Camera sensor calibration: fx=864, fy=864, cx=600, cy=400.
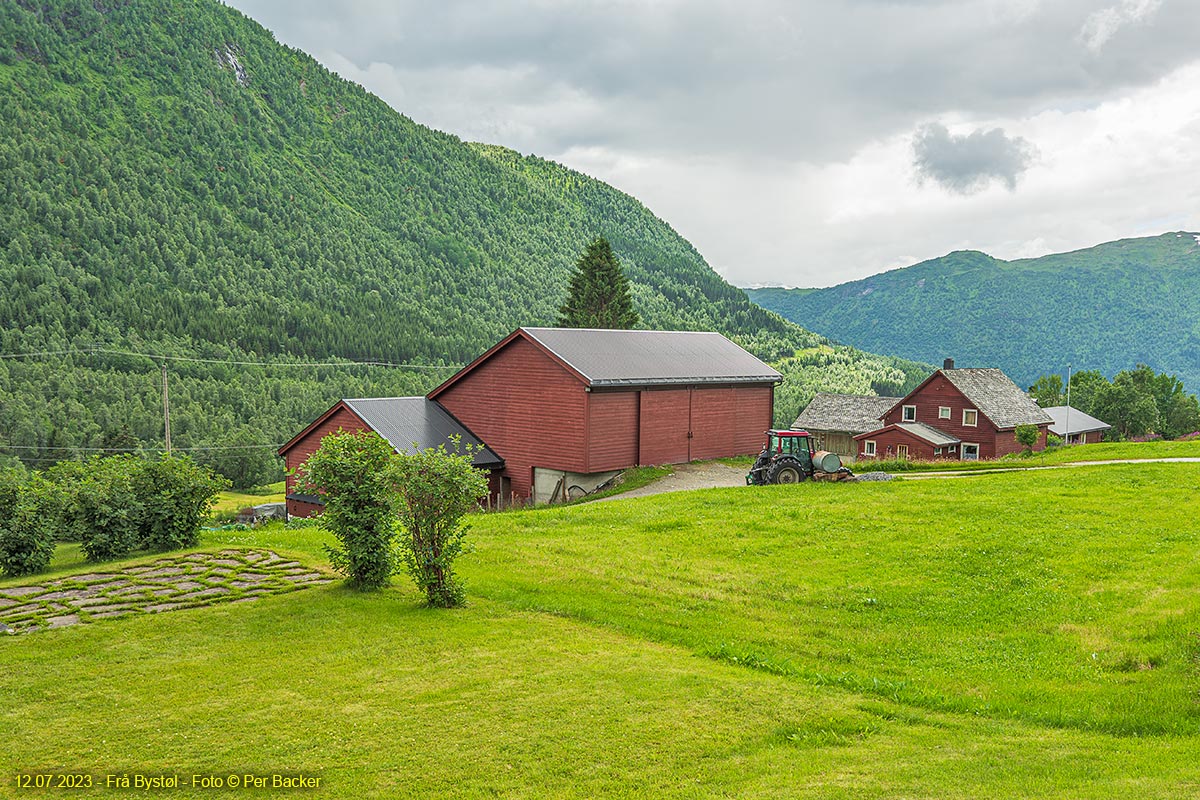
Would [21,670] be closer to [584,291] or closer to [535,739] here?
[535,739]

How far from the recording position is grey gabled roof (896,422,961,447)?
5653 cm

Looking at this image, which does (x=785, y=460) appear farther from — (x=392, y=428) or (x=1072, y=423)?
(x=1072, y=423)

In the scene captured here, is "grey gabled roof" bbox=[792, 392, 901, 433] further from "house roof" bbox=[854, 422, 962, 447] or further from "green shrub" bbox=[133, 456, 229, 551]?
"green shrub" bbox=[133, 456, 229, 551]

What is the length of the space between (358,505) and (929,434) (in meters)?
49.6

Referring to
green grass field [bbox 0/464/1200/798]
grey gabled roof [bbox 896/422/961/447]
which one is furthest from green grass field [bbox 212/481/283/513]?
green grass field [bbox 0/464/1200/798]

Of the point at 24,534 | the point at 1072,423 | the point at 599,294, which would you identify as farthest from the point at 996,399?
the point at 24,534

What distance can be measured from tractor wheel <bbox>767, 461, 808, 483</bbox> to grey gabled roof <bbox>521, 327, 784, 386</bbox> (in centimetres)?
853

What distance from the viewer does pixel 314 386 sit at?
13562 cm

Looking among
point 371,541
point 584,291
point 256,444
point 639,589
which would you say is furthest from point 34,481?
point 256,444

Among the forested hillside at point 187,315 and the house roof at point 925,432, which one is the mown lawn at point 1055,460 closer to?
the house roof at point 925,432

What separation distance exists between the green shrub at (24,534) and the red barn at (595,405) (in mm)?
18913

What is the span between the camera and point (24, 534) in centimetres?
1806

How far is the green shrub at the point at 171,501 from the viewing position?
784 inches

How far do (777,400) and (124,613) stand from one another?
3937 inches
